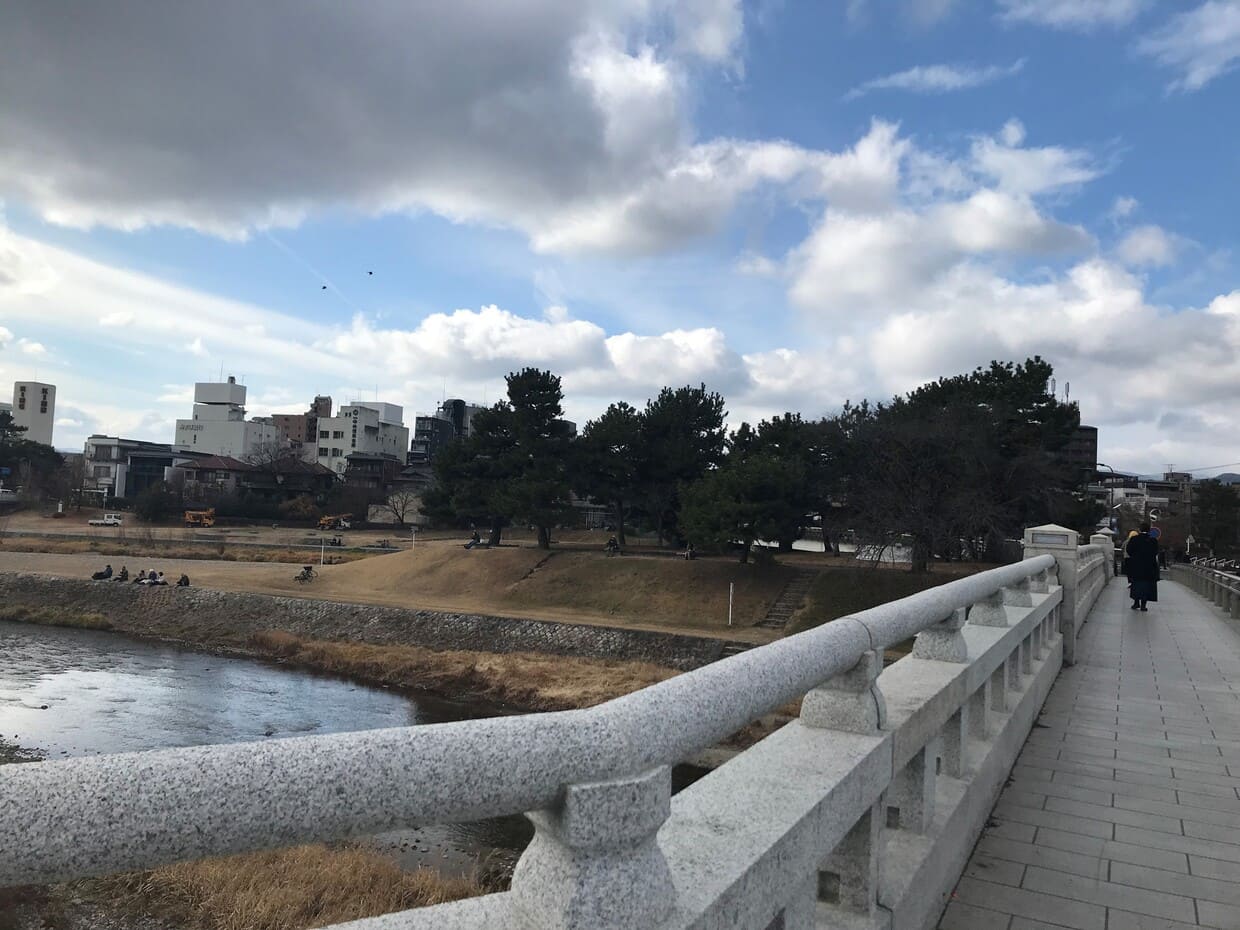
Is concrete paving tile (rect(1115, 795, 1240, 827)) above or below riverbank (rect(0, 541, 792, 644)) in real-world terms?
above

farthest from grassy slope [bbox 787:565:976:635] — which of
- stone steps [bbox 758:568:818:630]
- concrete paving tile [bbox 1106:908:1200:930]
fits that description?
concrete paving tile [bbox 1106:908:1200:930]

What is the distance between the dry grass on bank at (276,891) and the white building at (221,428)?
8194cm

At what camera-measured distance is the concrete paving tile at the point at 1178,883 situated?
11.1 feet

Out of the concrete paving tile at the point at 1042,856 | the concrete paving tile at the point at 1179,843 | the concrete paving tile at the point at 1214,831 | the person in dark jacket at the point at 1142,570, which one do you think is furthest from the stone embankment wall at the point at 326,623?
the concrete paving tile at the point at 1042,856

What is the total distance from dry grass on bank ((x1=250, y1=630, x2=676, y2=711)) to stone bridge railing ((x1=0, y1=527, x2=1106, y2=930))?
18.1 m

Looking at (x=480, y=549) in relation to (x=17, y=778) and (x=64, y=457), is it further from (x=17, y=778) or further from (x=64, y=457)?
(x=64, y=457)

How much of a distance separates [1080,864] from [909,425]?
1117 inches

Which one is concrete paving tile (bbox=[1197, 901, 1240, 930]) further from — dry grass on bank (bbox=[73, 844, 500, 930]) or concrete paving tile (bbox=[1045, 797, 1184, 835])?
dry grass on bank (bbox=[73, 844, 500, 930])

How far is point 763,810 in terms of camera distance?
5.88ft

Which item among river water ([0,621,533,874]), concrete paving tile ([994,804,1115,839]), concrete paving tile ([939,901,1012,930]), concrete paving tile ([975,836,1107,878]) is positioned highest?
concrete paving tile ([994,804,1115,839])

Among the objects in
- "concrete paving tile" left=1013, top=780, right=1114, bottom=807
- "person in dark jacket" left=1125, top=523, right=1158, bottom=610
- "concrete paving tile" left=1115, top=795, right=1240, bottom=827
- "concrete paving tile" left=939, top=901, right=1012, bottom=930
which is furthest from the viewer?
"person in dark jacket" left=1125, top=523, right=1158, bottom=610

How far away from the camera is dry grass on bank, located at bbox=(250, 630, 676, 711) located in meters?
21.4

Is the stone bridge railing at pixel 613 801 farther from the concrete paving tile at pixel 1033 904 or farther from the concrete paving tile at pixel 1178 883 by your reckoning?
the concrete paving tile at pixel 1178 883

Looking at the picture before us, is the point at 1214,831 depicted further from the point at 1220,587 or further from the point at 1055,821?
the point at 1220,587
